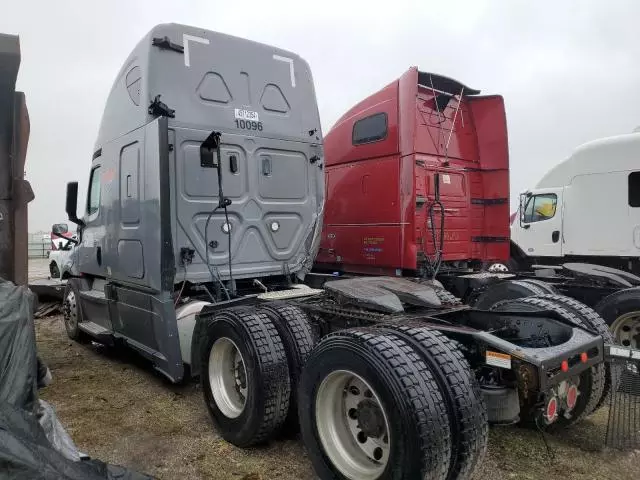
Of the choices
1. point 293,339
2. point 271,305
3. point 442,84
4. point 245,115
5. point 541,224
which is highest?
point 442,84

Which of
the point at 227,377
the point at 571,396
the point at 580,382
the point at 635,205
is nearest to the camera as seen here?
the point at 571,396

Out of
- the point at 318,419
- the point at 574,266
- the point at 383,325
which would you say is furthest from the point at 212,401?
the point at 574,266

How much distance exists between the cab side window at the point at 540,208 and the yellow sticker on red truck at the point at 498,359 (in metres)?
7.83

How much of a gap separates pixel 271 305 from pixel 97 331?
2.96 m

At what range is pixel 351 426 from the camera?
295 cm

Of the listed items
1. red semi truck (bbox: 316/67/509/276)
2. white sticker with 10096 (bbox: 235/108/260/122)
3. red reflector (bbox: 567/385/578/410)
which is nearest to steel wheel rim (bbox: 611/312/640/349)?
red semi truck (bbox: 316/67/509/276)

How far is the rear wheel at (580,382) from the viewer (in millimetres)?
3322

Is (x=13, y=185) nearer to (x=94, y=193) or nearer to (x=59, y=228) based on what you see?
(x=94, y=193)

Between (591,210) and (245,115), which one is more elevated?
(245,115)

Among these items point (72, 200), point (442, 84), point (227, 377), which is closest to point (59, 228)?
point (72, 200)

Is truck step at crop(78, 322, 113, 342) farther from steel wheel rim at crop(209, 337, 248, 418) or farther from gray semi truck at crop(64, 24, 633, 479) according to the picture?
steel wheel rim at crop(209, 337, 248, 418)

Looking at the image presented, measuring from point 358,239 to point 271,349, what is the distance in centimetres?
352

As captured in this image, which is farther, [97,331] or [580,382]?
[97,331]

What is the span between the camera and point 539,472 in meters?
3.24
